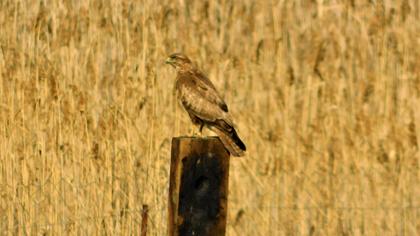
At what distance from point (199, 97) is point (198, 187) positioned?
212 centimetres

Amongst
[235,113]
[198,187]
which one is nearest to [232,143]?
[198,187]

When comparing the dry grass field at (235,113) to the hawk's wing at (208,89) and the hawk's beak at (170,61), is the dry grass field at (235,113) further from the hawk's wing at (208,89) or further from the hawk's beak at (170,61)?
the hawk's wing at (208,89)

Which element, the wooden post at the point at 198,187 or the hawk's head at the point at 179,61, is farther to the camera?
the hawk's head at the point at 179,61

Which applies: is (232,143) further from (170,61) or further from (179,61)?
(170,61)

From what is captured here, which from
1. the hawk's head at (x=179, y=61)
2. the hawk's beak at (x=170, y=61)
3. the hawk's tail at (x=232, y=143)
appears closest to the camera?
the hawk's tail at (x=232, y=143)

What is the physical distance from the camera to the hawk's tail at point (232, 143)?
5.66m

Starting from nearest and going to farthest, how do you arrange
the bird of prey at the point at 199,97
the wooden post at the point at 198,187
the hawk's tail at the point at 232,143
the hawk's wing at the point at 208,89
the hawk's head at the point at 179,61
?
the wooden post at the point at 198,187 → the hawk's tail at the point at 232,143 → the bird of prey at the point at 199,97 → the hawk's wing at the point at 208,89 → the hawk's head at the point at 179,61

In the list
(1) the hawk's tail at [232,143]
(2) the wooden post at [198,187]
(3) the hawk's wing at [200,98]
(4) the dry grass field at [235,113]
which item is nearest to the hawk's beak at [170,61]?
(3) the hawk's wing at [200,98]

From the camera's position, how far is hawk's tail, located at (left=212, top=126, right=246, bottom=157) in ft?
18.6

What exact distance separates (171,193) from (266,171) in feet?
8.95

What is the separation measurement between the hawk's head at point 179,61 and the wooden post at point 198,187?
93.2 inches

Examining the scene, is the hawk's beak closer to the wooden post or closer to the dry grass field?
the dry grass field

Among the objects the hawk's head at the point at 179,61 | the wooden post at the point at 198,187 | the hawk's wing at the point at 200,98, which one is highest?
the hawk's head at the point at 179,61

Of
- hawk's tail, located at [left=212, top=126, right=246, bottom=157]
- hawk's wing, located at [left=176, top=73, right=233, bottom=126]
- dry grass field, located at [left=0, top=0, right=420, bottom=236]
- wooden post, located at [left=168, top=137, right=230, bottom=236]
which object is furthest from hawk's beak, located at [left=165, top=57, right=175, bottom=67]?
wooden post, located at [left=168, top=137, right=230, bottom=236]
